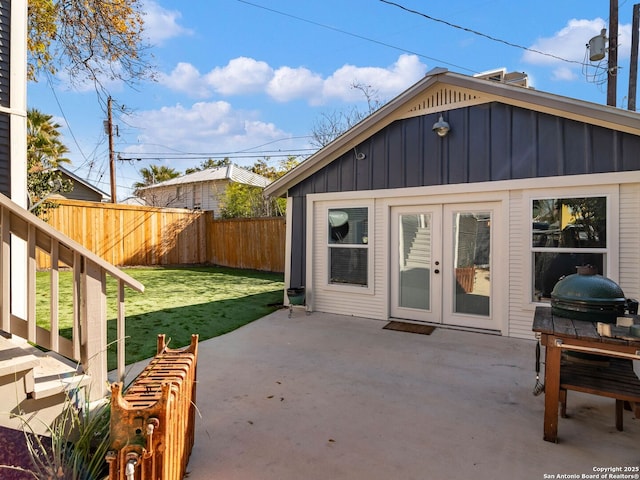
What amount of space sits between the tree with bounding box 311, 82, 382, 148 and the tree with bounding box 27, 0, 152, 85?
399 inches

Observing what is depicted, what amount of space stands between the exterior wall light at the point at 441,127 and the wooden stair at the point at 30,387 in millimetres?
5211

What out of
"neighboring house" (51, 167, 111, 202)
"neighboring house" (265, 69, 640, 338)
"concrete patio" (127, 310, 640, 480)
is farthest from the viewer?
"neighboring house" (51, 167, 111, 202)

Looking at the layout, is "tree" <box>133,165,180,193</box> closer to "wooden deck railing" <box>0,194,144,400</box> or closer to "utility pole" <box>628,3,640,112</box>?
"utility pole" <box>628,3,640,112</box>

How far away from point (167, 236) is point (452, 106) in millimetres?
11039

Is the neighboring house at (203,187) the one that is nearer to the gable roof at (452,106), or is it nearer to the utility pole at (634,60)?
the gable roof at (452,106)

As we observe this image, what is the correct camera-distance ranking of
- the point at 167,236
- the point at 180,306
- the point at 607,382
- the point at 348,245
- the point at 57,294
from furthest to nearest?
1. the point at 167,236
2. the point at 180,306
3. the point at 348,245
4. the point at 607,382
5. the point at 57,294

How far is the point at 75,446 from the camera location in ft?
5.99

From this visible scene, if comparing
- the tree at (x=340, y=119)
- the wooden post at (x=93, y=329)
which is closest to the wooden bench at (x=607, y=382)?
the wooden post at (x=93, y=329)

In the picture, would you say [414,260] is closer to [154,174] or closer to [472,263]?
[472,263]

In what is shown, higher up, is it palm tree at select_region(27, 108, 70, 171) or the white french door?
palm tree at select_region(27, 108, 70, 171)

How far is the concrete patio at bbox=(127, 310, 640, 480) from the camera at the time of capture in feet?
7.36

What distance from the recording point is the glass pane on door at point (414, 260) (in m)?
5.77

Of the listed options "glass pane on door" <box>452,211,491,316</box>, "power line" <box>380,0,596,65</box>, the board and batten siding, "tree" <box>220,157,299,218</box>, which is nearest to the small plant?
the board and batten siding

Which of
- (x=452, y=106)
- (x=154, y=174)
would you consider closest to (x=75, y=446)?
(x=452, y=106)
